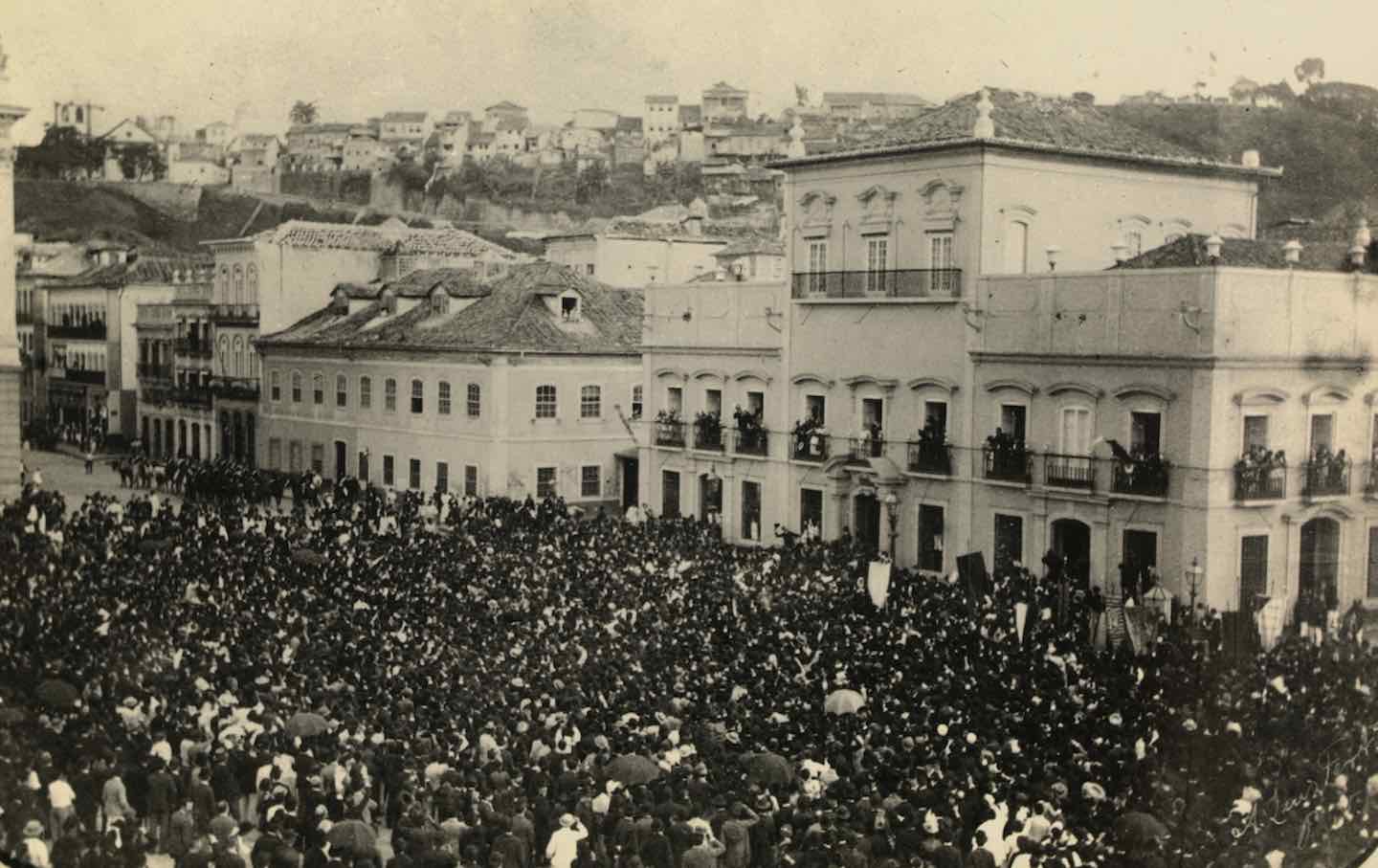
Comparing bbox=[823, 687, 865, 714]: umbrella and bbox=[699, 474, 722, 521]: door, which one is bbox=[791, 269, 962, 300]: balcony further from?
bbox=[823, 687, 865, 714]: umbrella

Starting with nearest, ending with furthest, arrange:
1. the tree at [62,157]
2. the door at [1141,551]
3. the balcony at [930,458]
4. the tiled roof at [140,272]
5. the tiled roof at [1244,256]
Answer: the tree at [62,157] < the tiled roof at [1244,256] < the door at [1141,551] < the tiled roof at [140,272] < the balcony at [930,458]

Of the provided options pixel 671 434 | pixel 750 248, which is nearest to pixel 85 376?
pixel 671 434

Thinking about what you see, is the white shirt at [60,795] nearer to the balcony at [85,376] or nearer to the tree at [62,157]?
the tree at [62,157]

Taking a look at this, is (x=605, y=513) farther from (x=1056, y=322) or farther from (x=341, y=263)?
(x=1056, y=322)

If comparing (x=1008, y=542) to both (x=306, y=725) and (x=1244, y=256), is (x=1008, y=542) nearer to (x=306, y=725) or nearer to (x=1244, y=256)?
(x=1244, y=256)

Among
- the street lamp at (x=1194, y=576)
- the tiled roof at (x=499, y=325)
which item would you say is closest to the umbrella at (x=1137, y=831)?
the street lamp at (x=1194, y=576)

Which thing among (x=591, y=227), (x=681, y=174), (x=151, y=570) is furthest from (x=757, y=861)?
(x=591, y=227)

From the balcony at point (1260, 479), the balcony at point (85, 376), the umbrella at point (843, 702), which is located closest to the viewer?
the umbrella at point (843, 702)
